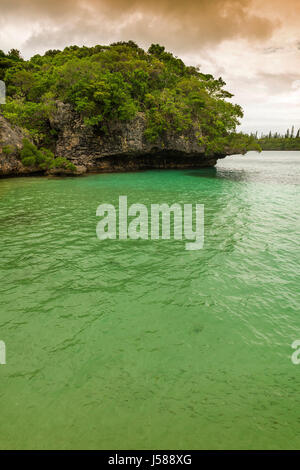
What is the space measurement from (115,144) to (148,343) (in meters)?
30.4

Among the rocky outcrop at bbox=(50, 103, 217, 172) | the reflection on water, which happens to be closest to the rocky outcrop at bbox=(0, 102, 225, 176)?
the rocky outcrop at bbox=(50, 103, 217, 172)

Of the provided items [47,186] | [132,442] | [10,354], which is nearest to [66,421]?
[132,442]

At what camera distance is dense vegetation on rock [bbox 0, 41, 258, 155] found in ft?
93.6

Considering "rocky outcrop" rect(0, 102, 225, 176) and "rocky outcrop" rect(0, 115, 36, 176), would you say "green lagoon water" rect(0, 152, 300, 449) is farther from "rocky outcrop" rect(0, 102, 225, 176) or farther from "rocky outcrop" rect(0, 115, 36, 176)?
"rocky outcrop" rect(0, 102, 225, 176)

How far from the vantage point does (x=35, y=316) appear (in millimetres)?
5078

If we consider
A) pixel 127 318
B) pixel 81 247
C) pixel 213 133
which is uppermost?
pixel 213 133

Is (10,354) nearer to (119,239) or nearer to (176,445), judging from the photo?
(176,445)

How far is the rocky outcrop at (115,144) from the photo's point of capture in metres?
29.9

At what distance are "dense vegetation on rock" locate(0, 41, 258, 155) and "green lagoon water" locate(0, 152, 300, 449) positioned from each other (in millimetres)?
24966

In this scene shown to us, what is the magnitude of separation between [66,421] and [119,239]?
6.59 meters

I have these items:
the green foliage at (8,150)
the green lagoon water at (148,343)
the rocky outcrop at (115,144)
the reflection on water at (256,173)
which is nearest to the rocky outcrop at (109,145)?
the rocky outcrop at (115,144)

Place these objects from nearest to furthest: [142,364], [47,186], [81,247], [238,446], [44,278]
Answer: [238,446], [142,364], [44,278], [81,247], [47,186]

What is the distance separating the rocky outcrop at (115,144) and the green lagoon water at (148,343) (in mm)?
24032

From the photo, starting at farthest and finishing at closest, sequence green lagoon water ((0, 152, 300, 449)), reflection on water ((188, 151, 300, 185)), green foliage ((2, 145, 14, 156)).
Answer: reflection on water ((188, 151, 300, 185))
green foliage ((2, 145, 14, 156))
green lagoon water ((0, 152, 300, 449))
